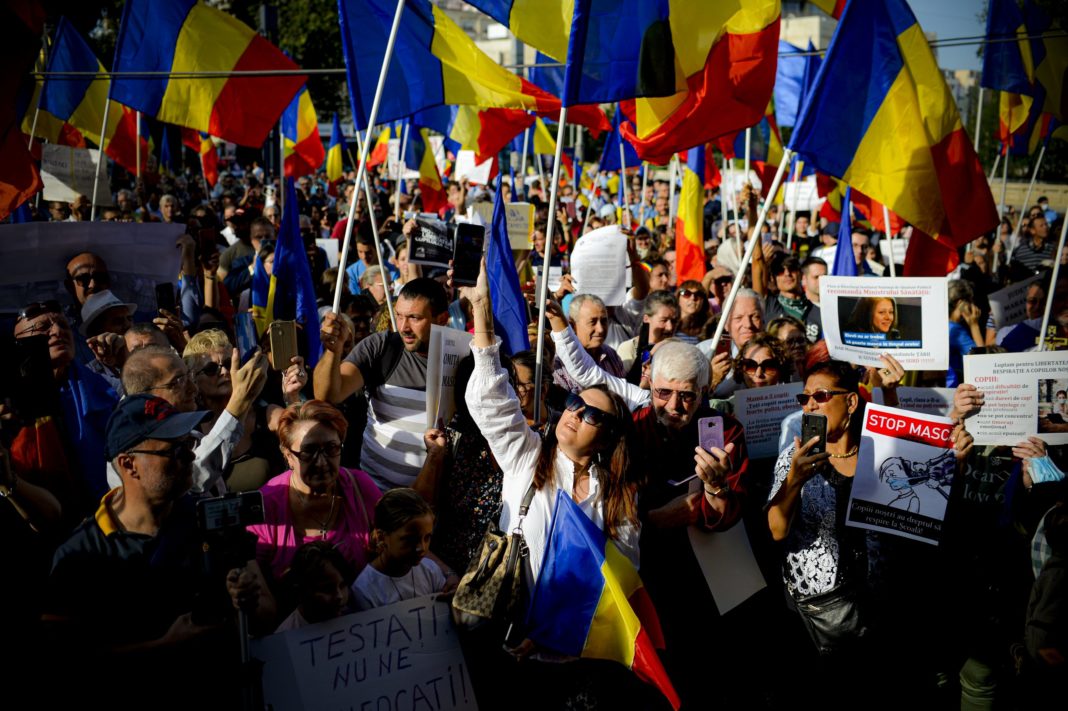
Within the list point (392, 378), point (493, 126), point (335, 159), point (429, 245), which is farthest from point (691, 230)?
point (335, 159)

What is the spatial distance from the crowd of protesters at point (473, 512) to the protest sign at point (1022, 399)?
0.36 feet

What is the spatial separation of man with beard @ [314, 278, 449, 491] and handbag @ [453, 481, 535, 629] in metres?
1.10

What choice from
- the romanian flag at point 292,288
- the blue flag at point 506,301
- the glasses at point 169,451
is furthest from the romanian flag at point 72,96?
the glasses at point 169,451

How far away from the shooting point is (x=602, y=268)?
6.16 m

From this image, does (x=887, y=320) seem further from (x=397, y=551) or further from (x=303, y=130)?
(x=303, y=130)

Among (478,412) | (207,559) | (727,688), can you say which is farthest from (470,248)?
(727,688)

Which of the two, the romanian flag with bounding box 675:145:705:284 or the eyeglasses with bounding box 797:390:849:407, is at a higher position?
the romanian flag with bounding box 675:145:705:284

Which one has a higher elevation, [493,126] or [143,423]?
[493,126]

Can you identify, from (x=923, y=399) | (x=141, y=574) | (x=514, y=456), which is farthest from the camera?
(x=923, y=399)

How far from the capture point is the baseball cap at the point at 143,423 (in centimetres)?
282

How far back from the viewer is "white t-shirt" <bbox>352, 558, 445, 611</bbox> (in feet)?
10.3

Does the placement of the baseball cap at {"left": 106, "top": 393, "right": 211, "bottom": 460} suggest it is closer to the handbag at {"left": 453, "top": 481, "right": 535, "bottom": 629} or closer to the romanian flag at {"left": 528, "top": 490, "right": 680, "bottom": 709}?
the handbag at {"left": 453, "top": 481, "right": 535, "bottom": 629}

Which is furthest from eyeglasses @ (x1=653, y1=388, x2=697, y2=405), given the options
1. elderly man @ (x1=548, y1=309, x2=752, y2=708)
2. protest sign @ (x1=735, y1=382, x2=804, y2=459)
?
protest sign @ (x1=735, y1=382, x2=804, y2=459)

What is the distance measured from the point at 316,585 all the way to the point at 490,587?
561 millimetres
